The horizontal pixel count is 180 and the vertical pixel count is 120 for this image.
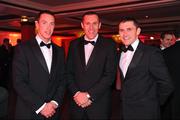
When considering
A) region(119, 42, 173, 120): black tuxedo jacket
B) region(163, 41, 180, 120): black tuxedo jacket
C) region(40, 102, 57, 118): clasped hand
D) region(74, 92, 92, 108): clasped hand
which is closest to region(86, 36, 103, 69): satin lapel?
region(74, 92, 92, 108): clasped hand

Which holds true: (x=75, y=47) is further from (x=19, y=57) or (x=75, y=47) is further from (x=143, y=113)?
(x=143, y=113)

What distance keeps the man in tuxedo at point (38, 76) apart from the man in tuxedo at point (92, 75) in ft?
0.86

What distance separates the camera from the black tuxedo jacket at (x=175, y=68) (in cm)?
412

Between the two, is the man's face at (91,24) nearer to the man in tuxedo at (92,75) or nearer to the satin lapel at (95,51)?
the man in tuxedo at (92,75)

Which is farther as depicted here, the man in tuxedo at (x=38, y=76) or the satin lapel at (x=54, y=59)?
the satin lapel at (x=54, y=59)

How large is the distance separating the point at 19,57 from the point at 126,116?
1.29 metres

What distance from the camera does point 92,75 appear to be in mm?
2988

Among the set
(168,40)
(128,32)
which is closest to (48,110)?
(128,32)

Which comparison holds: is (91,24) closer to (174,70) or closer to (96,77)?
(96,77)

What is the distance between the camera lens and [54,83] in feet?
9.46

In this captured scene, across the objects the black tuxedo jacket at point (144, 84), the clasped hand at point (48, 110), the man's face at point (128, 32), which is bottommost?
the clasped hand at point (48, 110)

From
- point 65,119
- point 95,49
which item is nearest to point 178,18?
point 65,119

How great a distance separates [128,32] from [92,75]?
25.5 inches

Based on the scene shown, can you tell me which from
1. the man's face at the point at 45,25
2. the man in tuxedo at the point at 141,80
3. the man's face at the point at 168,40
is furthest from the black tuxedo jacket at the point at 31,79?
the man's face at the point at 168,40
